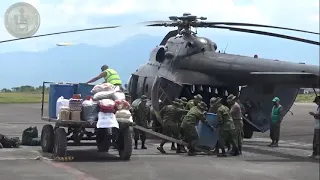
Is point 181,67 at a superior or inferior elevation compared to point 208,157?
superior

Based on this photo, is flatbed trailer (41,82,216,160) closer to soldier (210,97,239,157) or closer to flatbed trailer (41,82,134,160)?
flatbed trailer (41,82,134,160)

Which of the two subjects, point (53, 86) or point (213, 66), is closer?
point (53, 86)

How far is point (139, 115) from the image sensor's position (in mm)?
14000

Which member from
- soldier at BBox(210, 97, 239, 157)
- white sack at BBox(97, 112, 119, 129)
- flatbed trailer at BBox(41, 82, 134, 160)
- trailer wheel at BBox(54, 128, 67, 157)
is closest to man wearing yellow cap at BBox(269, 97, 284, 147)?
soldier at BBox(210, 97, 239, 157)

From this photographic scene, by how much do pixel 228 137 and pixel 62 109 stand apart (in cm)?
433

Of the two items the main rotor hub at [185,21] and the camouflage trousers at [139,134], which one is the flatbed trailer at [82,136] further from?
the main rotor hub at [185,21]

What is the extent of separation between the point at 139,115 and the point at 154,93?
2.03m

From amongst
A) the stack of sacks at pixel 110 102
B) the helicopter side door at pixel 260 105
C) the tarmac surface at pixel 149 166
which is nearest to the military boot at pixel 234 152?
the tarmac surface at pixel 149 166

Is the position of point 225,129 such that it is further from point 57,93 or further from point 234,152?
point 57,93

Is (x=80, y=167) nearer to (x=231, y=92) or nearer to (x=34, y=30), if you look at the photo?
(x=34, y=30)

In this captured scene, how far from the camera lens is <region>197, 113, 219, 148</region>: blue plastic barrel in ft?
41.4

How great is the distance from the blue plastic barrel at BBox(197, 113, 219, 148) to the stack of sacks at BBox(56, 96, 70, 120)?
3762 mm

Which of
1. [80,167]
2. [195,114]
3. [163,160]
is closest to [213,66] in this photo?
[195,114]

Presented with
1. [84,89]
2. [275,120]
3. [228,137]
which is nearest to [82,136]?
[84,89]
